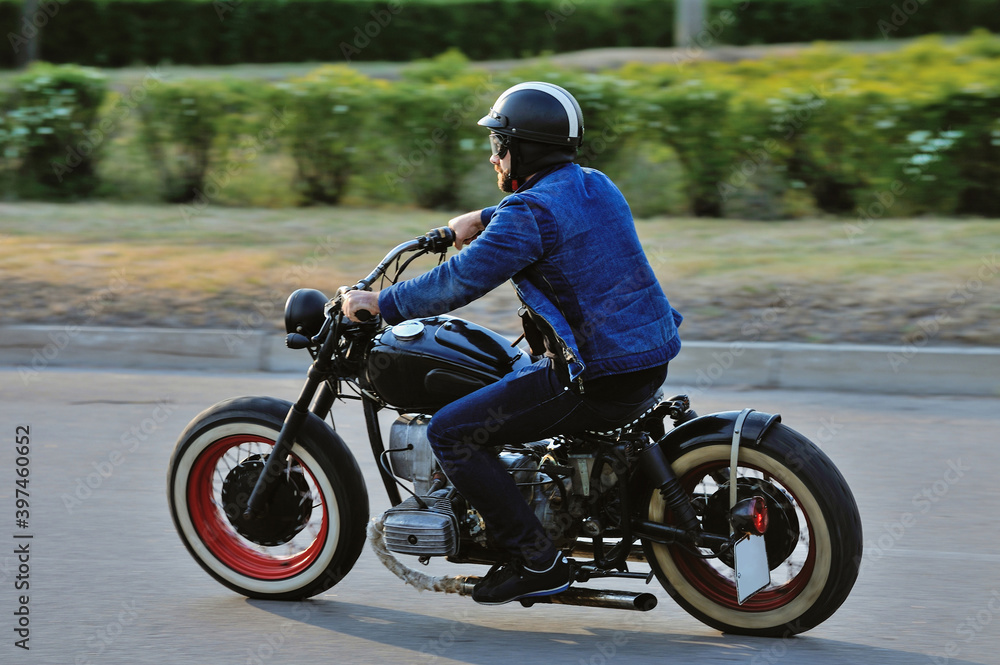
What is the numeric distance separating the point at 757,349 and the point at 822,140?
359 cm

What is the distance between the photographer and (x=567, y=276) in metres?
3.75

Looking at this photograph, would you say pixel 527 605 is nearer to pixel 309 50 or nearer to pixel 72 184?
pixel 72 184

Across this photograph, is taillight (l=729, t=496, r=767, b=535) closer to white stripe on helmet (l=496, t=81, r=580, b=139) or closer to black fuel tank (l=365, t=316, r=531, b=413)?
black fuel tank (l=365, t=316, r=531, b=413)

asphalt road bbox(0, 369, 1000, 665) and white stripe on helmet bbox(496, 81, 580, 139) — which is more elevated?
white stripe on helmet bbox(496, 81, 580, 139)

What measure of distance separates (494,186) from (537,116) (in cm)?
763

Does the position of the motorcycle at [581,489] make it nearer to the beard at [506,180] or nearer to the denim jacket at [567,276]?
the denim jacket at [567,276]

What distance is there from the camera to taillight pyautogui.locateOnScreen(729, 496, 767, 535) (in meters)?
3.85

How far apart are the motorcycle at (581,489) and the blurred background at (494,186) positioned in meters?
3.97

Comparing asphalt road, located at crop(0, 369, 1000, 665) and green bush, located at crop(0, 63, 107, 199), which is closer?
asphalt road, located at crop(0, 369, 1000, 665)

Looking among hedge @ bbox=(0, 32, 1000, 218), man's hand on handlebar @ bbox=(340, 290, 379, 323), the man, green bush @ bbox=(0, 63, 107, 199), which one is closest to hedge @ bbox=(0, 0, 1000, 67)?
hedge @ bbox=(0, 32, 1000, 218)

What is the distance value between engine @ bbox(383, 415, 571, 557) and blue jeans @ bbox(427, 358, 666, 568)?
0.08 meters

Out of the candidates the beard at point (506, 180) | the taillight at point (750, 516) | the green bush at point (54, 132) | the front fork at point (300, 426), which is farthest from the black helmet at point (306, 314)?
the green bush at point (54, 132)

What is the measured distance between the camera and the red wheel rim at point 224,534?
437 cm

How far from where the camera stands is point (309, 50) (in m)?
26.9
